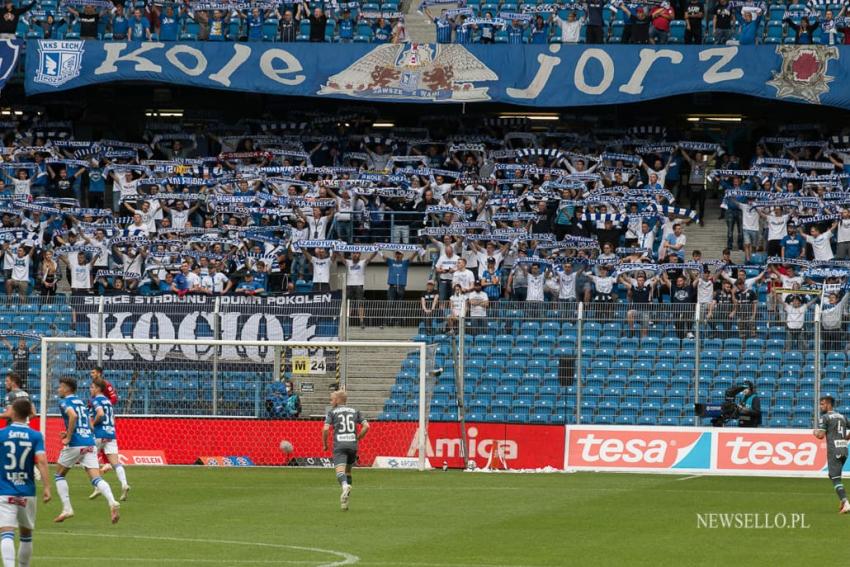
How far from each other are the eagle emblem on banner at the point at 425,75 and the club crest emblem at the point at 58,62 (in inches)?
265

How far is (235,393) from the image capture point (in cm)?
3022

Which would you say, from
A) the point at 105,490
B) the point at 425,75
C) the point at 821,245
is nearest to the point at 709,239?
→ the point at 821,245

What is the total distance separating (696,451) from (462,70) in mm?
14085

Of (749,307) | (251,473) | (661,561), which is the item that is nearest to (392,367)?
(251,473)

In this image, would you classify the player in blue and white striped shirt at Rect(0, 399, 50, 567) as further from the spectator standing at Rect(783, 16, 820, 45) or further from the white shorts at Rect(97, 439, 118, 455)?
the spectator standing at Rect(783, 16, 820, 45)

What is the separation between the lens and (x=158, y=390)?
30.5m

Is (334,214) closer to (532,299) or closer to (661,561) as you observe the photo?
(532,299)

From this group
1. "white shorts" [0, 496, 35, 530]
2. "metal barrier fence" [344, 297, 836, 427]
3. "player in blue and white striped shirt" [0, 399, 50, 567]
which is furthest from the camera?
"metal barrier fence" [344, 297, 836, 427]

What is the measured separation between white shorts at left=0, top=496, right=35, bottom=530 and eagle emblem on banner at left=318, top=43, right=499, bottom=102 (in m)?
26.1

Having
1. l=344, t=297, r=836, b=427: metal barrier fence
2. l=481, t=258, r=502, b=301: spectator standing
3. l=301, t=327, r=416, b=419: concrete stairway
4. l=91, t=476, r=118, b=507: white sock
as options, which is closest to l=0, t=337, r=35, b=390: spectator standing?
l=301, t=327, r=416, b=419: concrete stairway

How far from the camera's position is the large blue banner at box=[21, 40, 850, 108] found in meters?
38.4

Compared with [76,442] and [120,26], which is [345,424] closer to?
[76,442]

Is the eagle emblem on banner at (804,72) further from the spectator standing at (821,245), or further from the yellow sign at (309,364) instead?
the yellow sign at (309,364)

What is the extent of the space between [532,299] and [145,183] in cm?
1106
